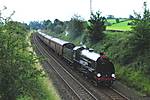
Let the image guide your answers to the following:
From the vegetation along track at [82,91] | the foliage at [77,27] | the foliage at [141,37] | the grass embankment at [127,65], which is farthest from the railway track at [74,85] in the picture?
the foliage at [77,27]

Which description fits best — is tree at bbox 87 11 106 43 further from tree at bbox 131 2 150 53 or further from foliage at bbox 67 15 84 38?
foliage at bbox 67 15 84 38

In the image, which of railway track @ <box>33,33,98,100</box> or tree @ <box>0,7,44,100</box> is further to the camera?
railway track @ <box>33,33,98,100</box>

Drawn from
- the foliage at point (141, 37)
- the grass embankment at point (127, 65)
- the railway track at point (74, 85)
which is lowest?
the railway track at point (74, 85)

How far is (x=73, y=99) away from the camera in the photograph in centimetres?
2519

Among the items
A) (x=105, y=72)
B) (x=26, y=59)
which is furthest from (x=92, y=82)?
(x=26, y=59)

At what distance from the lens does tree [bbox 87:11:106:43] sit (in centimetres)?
4803

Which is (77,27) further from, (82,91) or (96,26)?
(82,91)

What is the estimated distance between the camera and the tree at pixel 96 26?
1891 inches

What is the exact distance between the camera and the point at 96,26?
4822 centimetres

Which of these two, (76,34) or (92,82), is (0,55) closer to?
(92,82)

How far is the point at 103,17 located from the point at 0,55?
33.1 m

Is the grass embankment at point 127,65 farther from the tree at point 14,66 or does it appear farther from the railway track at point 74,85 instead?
the tree at point 14,66

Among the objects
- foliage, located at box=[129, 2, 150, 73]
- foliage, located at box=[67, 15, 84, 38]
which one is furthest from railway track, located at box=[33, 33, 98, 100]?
foliage, located at box=[67, 15, 84, 38]

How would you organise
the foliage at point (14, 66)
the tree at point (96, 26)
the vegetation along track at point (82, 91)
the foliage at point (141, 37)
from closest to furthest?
the foliage at point (14, 66), the vegetation along track at point (82, 91), the foliage at point (141, 37), the tree at point (96, 26)
